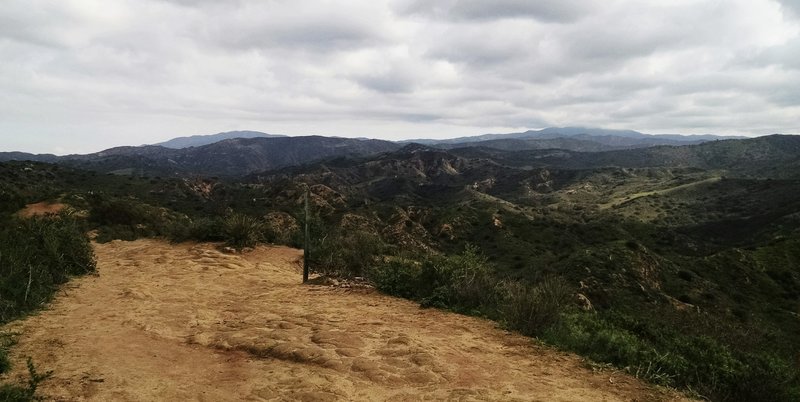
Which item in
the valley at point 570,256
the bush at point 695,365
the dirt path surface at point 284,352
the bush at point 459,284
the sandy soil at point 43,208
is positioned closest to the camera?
Answer: the dirt path surface at point 284,352

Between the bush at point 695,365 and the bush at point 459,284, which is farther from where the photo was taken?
the bush at point 459,284

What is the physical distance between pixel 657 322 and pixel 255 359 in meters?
9.12

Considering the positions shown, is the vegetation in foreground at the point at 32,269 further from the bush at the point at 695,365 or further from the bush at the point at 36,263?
the bush at the point at 695,365

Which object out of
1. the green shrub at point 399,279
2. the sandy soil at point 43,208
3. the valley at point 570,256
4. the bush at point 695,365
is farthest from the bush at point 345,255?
the sandy soil at point 43,208

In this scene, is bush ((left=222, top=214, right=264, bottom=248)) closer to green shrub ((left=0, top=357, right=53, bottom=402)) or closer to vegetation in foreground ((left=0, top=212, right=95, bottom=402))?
vegetation in foreground ((left=0, top=212, right=95, bottom=402))

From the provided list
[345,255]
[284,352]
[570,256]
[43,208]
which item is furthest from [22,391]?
[570,256]

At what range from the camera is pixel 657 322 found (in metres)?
10.7

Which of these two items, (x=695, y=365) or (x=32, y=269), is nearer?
(x=695, y=365)

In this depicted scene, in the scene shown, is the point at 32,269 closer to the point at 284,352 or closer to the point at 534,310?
the point at 284,352

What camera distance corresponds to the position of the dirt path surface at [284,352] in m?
5.46

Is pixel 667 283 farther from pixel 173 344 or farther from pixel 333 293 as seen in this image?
pixel 173 344

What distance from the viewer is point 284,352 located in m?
6.58

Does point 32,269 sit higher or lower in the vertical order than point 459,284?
higher

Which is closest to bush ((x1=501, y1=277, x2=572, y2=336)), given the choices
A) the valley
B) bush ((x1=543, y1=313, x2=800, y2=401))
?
the valley
